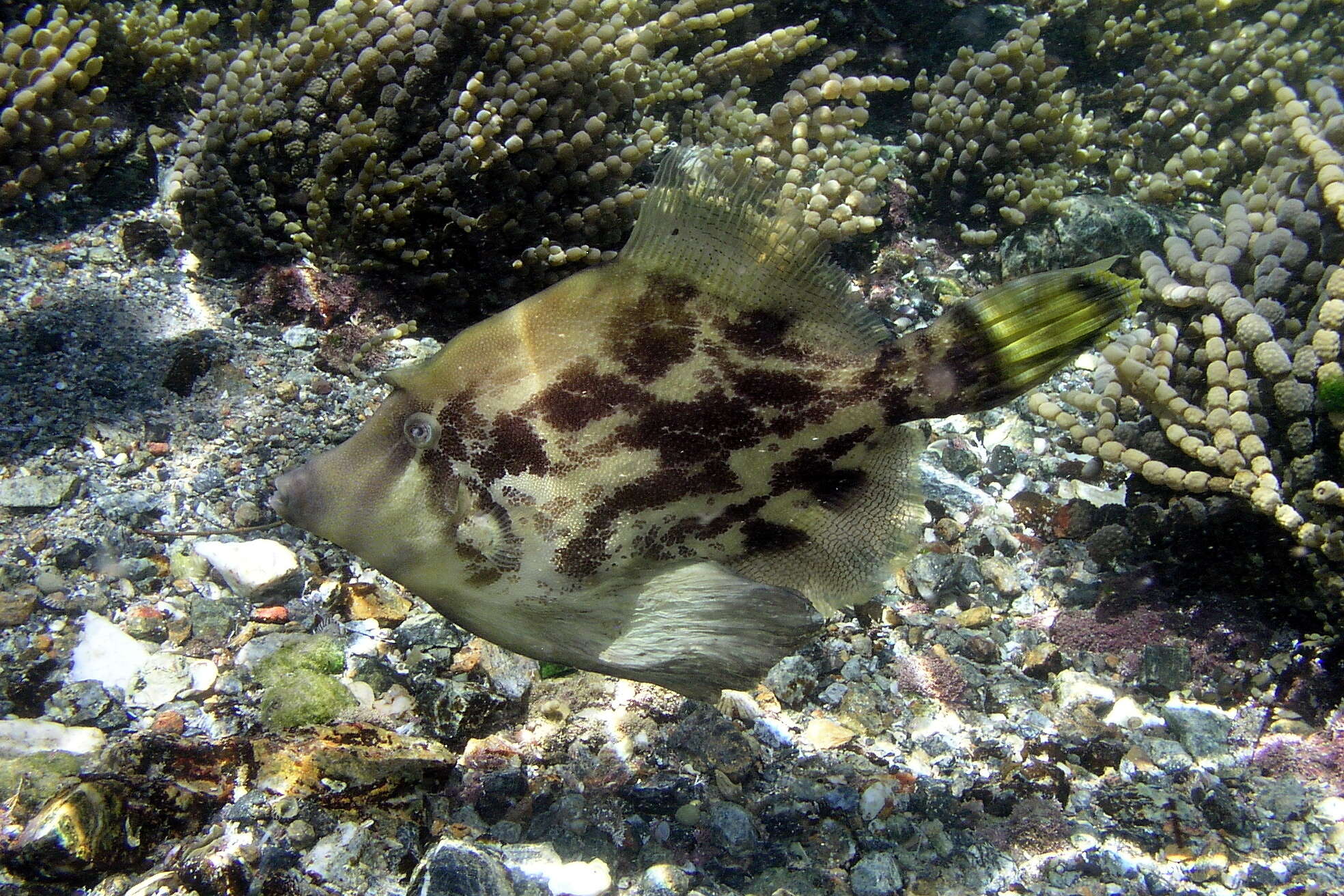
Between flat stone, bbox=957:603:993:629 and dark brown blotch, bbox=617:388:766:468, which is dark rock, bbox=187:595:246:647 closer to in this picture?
dark brown blotch, bbox=617:388:766:468

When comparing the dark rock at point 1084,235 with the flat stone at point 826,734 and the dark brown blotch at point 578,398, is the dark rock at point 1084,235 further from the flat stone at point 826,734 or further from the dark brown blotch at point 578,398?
the dark brown blotch at point 578,398

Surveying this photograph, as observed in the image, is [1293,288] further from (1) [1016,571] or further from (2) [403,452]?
(2) [403,452]

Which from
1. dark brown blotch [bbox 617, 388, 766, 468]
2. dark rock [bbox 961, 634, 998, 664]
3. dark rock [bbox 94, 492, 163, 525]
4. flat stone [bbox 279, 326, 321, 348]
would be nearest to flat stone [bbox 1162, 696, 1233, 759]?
dark rock [bbox 961, 634, 998, 664]

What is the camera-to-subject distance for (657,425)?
6.77 feet

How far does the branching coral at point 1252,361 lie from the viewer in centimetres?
346

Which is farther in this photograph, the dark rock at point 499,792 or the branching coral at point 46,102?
the branching coral at point 46,102

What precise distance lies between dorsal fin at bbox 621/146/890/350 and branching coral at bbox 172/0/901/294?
7.52 feet

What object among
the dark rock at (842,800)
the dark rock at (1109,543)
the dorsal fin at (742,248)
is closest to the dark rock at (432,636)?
the dark rock at (842,800)

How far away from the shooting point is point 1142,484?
401 centimetres

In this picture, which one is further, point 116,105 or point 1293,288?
point 116,105

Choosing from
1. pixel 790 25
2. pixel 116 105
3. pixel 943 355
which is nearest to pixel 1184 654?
pixel 943 355

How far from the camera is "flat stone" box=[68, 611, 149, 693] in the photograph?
284cm

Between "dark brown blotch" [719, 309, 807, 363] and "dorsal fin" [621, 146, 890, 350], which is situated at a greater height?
"dorsal fin" [621, 146, 890, 350]

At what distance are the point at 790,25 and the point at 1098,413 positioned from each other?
4.06m
